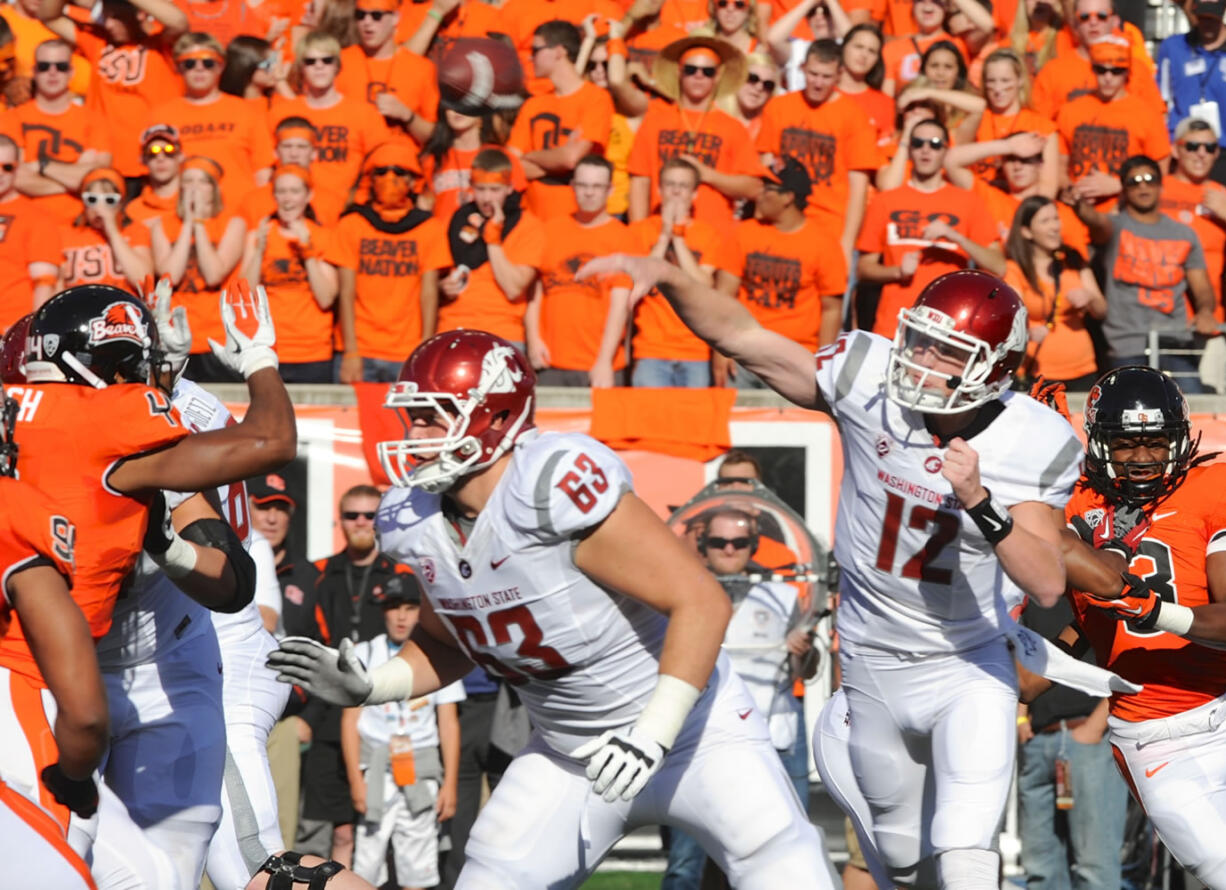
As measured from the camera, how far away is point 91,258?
28.6ft

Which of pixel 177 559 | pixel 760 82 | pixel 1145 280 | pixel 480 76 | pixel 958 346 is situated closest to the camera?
pixel 177 559

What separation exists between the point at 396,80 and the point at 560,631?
603cm

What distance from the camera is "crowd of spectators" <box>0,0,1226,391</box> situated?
8.70 m

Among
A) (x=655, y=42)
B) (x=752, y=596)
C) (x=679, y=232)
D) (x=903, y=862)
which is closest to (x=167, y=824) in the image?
(x=903, y=862)

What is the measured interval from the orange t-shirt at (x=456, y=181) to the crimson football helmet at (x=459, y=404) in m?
4.80

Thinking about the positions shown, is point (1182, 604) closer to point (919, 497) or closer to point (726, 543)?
point (919, 497)

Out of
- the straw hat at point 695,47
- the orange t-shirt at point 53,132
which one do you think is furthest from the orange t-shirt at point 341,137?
the straw hat at point 695,47

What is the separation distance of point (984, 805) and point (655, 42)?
616 centimetres

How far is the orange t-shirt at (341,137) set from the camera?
30.2 feet

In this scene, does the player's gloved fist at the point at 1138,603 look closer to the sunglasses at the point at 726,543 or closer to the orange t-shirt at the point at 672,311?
the sunglasses at the point at 726,543

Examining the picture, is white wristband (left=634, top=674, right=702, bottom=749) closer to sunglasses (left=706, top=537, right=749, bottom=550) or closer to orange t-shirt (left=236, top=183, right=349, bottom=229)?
sunglasses (left=706, top=537, right=749, bottom=550)

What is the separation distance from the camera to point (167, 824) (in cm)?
433

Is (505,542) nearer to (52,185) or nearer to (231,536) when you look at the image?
(231,536)

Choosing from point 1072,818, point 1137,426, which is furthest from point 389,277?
point 1137,426
